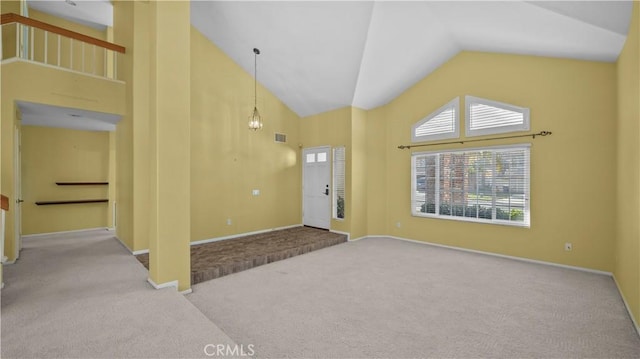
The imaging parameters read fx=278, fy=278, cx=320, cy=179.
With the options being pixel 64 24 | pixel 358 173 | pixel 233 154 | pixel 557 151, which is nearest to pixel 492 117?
pixel 557 151

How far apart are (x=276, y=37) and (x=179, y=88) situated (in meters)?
2.63

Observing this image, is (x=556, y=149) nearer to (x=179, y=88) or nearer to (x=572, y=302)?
(x=572, y=302)

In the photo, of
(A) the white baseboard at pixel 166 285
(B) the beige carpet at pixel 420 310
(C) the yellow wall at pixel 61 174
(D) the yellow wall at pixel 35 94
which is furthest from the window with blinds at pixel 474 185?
(C) the yellow wall at pixel 61 174

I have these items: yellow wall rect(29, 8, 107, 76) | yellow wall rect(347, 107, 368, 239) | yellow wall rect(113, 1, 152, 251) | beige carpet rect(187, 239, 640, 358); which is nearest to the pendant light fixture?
yellow wall rect(113, 1, 152, 251)

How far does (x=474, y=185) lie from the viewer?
521cm

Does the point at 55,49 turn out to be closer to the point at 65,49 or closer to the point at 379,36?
the point at 65,49

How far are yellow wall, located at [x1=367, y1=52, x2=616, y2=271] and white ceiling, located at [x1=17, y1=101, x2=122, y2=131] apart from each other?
6489mm

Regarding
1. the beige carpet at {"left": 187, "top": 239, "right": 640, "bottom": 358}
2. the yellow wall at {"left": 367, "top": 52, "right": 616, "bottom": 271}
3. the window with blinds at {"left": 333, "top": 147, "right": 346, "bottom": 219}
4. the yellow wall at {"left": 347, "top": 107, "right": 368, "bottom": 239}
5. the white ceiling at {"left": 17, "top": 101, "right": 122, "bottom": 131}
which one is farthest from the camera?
the window with blinds at {"left": 333, "top": 147, "right": 346, "bottom": 219}

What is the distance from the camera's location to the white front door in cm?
677

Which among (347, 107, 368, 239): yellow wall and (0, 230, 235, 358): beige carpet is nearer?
(0, 230, 235, 358): beige carpet

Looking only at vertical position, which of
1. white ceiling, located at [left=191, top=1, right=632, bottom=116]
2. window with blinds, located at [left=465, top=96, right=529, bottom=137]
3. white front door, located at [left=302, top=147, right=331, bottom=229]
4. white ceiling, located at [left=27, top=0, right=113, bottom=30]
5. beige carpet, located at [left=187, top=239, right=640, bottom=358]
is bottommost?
beige carpet, located at [left=187, top=239, right=640, bottom=358]

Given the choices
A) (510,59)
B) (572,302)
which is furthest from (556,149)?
(572,302)

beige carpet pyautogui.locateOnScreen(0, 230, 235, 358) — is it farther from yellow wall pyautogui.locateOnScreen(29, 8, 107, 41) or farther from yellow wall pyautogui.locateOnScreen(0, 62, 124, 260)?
yellow wall pyautogui.locateOnScreen(29, 8, 107, 41)

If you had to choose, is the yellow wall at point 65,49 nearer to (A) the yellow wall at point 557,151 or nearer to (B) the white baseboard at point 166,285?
(B) the white baseboard at point 166,285
